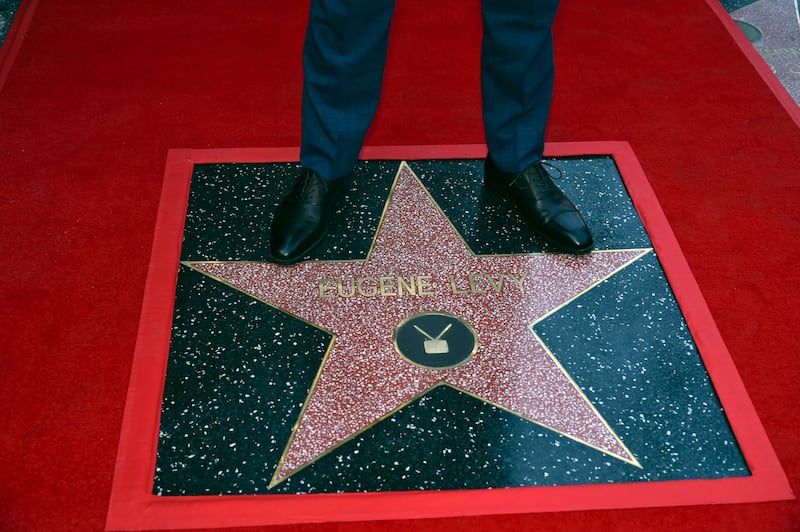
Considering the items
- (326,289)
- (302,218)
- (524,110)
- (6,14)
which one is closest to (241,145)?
(302,218)

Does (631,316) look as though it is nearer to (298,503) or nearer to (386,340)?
(386,340)

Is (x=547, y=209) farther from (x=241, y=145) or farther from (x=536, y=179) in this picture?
(x=241, y=145)

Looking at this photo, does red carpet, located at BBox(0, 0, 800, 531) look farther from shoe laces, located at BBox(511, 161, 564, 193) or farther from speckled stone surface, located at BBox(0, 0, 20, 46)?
shoe laces, located at BBox(511, 161, 564, 193)

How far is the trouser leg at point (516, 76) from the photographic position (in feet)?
4.90

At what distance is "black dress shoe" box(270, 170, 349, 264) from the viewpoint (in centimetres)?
159

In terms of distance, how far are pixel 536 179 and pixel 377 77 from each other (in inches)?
16.0

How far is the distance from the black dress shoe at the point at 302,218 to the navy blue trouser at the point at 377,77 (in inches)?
1.2

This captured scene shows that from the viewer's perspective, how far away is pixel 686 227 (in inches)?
68.0

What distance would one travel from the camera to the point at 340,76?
1.51 meters

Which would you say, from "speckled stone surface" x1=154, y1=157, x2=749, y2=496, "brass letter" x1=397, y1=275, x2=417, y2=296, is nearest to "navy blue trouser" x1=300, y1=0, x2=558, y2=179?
"speckled stone surface" x1=154, y1=157, x2=749, y2=496

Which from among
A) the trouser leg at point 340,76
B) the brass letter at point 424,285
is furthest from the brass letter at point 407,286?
the trouser leg at point 340,76

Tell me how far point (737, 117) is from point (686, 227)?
50 centimetres

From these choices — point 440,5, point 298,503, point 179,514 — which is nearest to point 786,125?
point 440,5

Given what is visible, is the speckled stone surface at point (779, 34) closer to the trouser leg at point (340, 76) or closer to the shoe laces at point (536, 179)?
the shoe laces at point (536, 179)
